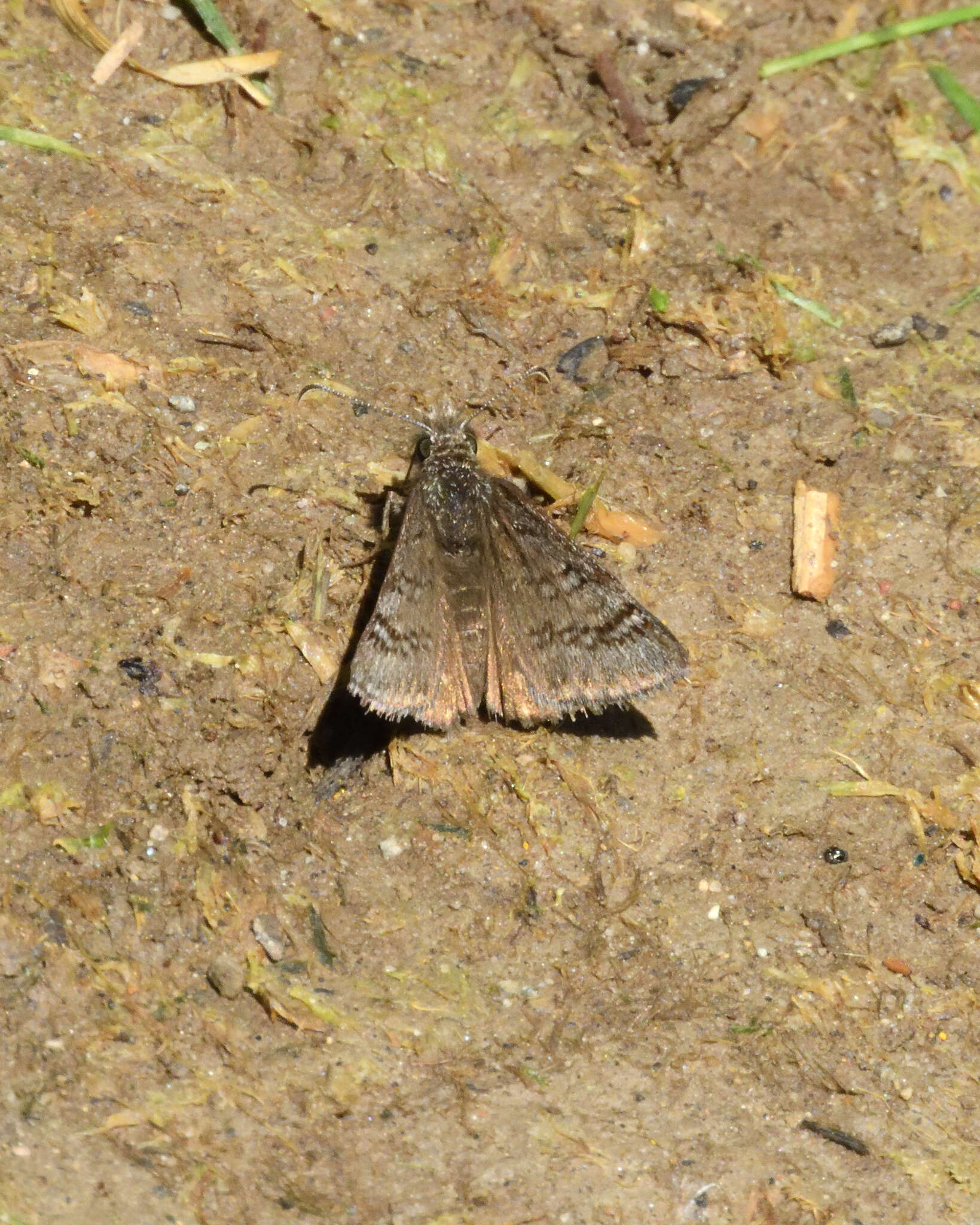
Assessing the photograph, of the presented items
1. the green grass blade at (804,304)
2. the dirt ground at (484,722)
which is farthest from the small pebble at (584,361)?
the green grass blade at (804,304)

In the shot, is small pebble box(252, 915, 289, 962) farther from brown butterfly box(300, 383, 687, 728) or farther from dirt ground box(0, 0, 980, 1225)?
brown butterfly box(300, 383, 687, 728)

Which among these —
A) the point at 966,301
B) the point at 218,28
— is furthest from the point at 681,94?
the point at 218,28

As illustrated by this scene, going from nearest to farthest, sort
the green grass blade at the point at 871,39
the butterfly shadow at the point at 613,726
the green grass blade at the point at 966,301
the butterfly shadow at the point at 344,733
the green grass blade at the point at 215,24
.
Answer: the butterfly shadow at the point at 344,733
the butterfly shadow at the point at 613,726
the green grass blade at the point at 215,24
the green grass blade at the point at 966,301
the green grass blade at the point at 871,39

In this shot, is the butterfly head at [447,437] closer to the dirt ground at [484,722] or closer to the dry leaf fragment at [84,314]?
the dirt ground at [484,722]

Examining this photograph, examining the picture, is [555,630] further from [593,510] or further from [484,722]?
[593,510]

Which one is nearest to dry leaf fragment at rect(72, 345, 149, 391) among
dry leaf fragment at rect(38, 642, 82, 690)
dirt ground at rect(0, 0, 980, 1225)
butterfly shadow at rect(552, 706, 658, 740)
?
dirt ground at rect(0, 0, 980, 1225)
